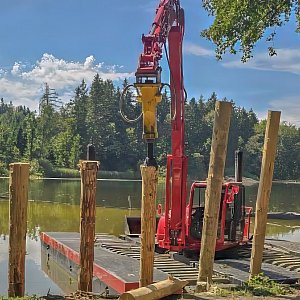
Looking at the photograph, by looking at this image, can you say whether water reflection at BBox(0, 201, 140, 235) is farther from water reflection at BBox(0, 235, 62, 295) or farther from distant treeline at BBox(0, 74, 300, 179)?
distant treeline at BBox(0, 74, 300, 179)

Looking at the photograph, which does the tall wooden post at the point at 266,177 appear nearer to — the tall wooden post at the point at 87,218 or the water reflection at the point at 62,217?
the tall wooden post at the point at 87,218

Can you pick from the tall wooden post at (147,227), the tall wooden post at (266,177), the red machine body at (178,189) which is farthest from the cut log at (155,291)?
the red machine body at (178,189)

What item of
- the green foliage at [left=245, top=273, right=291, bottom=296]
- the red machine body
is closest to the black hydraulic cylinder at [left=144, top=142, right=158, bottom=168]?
the red machine body

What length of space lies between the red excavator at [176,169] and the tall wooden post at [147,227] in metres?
4.57

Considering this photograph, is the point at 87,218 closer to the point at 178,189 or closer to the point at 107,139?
the point at 178,189

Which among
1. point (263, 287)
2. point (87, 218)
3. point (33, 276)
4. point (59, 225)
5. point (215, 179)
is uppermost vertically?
point (215, 179)

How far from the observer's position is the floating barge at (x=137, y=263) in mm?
12062

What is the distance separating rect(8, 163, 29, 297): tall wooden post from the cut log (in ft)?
6.28

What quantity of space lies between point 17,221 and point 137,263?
5.24 metres

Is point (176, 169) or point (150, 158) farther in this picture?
point (176, 169)

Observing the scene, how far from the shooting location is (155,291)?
8789 millimetres

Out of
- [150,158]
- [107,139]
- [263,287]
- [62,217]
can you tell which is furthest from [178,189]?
[107,139]

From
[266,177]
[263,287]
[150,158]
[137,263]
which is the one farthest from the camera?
[150,158]

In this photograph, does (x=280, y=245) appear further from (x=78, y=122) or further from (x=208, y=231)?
(x=78, y=122)
